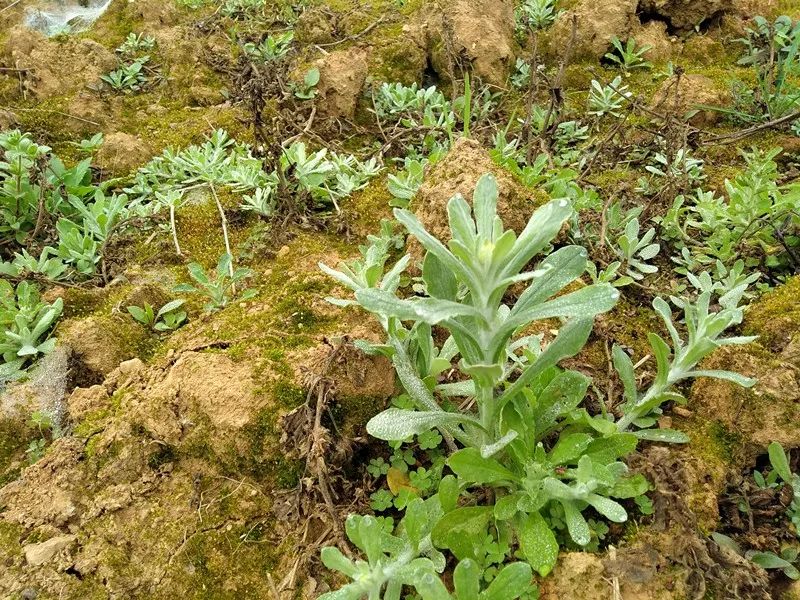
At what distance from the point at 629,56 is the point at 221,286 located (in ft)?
11.4

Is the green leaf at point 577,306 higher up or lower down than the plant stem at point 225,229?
higher up

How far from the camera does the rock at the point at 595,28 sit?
4.55 meters

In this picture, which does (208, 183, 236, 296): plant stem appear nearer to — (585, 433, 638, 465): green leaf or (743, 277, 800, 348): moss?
(585, 433, 638, 465): green leaf

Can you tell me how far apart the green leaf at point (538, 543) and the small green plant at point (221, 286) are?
1540 millimetres

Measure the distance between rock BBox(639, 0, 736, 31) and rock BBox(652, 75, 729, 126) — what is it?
3.79ft

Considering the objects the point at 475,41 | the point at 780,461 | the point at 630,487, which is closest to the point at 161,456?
the point at 630,487

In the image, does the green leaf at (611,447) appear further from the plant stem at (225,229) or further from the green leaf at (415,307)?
the plant stem at (225,229)

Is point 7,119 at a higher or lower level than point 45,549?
higher

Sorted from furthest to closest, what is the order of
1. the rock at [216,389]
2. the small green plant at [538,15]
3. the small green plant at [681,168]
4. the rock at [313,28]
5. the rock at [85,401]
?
1. the rock at [313,28]
2. the small green plant at [538,15]
3. the small green plant at [681,168]
4. the rock at [85,401]
5. the rock at [216,389]

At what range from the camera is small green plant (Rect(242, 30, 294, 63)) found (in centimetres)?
466

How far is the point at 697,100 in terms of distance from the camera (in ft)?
12.7

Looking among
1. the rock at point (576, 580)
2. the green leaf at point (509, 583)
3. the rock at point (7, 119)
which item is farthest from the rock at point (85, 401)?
the rock at point (7, 119)

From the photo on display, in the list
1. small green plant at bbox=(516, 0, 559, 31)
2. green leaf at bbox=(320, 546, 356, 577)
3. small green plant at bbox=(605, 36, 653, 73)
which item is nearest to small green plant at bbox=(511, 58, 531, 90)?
small green plant at bbox=(516, 0, 559, 31)

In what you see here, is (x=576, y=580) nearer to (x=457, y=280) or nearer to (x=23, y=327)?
(x=457, y=280)
